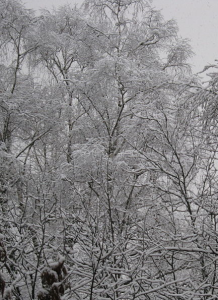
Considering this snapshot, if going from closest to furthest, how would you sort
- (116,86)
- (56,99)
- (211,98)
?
(211,98)
(116,86)
(56,99)

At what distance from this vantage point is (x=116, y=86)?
7594 mm

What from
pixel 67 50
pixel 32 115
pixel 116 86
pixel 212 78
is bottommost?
pixel 212 78

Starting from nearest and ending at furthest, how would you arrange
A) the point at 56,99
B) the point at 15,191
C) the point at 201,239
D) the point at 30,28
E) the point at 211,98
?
the point at 211,98
the point at 201,239
the point at 15,191
the point at 30,28
the point at 56,99

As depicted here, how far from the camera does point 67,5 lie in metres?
10.4

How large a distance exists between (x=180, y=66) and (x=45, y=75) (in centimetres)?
447

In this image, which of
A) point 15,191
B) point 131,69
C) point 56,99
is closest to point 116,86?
point 131,69

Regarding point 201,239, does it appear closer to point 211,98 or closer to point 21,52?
point 211,98

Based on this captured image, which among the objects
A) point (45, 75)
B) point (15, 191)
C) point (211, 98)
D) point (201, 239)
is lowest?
point (201, 239)

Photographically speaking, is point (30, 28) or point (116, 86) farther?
point (30, 28)

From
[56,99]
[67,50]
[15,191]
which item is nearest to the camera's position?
[15,191]

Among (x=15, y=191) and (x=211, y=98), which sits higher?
(x=211, y=98)

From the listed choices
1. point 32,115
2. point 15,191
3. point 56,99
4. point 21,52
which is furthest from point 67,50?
point 15,191

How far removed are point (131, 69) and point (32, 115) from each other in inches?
112

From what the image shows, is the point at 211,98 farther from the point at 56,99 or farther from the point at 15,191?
the point at 56,99
